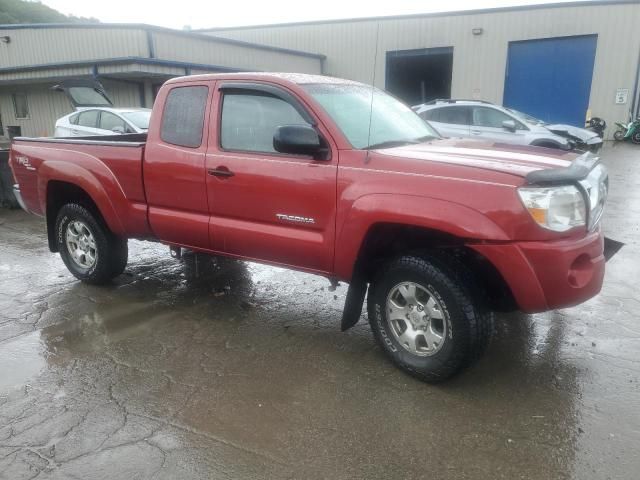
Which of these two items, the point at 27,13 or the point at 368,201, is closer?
the point at 368,201

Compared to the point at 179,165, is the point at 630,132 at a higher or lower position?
higher

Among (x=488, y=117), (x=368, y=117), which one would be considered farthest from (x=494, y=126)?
(x=368, y=117)

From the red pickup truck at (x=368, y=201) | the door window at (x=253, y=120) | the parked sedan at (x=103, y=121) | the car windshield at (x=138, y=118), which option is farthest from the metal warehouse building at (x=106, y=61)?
the door window at (x=253, y=120)

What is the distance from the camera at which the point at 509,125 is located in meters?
10.8

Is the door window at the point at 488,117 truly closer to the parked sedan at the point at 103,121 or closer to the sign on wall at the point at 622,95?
the parked sedan at the point at 103,121

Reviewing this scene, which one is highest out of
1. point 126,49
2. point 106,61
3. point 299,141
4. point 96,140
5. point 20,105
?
point 126,49

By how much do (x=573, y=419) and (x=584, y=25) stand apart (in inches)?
800

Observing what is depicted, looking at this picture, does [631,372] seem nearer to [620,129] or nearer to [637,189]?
[637,189]

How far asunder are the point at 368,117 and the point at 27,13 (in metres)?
70.2

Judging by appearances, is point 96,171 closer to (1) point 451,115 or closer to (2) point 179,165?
(2) point 179,165

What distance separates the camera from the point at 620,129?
62.2 feet

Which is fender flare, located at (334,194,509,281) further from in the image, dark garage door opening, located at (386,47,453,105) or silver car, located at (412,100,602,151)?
dark garage door opening, located at (386,47,453,105)

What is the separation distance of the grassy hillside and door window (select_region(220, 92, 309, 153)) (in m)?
59.6

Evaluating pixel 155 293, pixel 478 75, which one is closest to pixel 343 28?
pixel 478 75
